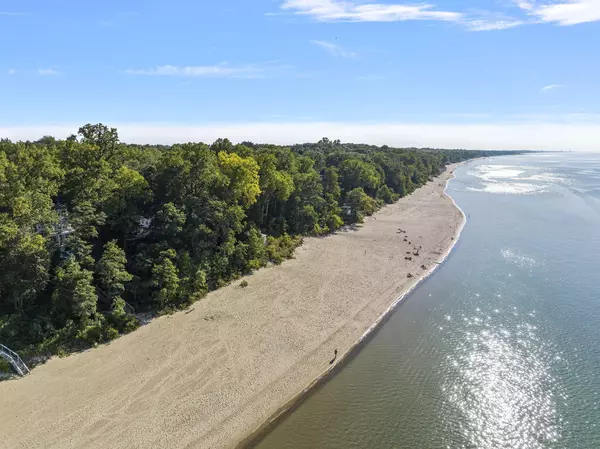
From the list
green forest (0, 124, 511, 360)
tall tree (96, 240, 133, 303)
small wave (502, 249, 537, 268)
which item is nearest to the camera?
green forest (0, 124, 511, 360)

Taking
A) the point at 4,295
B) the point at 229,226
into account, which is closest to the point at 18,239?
the point at 4,295

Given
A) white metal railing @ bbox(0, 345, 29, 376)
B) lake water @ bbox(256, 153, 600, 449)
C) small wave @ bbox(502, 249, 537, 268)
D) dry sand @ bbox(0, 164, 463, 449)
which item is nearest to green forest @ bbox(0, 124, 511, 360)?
white metal railing @ bbox(0, 345, 29, 376)

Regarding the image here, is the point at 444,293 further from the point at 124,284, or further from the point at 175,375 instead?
the point at 124,284

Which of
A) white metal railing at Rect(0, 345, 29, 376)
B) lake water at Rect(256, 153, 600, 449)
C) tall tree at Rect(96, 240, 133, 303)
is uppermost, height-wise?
tall tree at Rect(96, 240, 133, 303)

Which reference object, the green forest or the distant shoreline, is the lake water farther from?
the green forest

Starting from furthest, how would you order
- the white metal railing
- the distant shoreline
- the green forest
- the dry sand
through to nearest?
the green forest < the white metal railing < the distant shoreline < the dry sand

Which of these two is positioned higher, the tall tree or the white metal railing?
the tall tree

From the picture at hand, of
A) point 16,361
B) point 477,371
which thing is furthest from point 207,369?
point 477,371

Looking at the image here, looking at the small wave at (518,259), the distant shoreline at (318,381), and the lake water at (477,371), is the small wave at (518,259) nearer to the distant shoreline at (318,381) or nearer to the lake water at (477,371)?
the lake water at (477,371)
